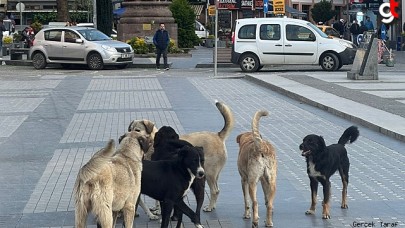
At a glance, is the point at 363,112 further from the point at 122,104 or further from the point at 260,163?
the point at 260,163

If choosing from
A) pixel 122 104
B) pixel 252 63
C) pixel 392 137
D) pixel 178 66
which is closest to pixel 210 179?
pixel 392 137

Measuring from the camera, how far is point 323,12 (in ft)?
231

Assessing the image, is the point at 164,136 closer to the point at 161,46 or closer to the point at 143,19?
the point at 161,46

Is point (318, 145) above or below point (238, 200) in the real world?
above

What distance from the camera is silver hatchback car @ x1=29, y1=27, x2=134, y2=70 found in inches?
1314

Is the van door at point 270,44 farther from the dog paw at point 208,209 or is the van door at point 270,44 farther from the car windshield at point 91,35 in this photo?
the dog paw at point 208,209

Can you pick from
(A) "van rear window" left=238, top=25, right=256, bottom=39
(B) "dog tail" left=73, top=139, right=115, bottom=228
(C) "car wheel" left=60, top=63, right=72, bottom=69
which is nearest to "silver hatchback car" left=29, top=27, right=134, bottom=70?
(C) "car wheel" left=60, top=63, right=72, bottom=69

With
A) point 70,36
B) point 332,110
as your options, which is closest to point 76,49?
point 70,36

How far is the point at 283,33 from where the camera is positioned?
31031 mm

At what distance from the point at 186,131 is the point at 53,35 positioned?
64.3 ft

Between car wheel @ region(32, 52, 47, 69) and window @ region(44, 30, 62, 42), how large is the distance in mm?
701

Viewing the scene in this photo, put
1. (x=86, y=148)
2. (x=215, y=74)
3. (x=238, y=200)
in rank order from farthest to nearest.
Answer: (x=215, y=74) < (x=86, y=148) < (x=238, y=200)

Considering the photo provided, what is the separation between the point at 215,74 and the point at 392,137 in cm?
1526

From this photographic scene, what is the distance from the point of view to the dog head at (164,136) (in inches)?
349
